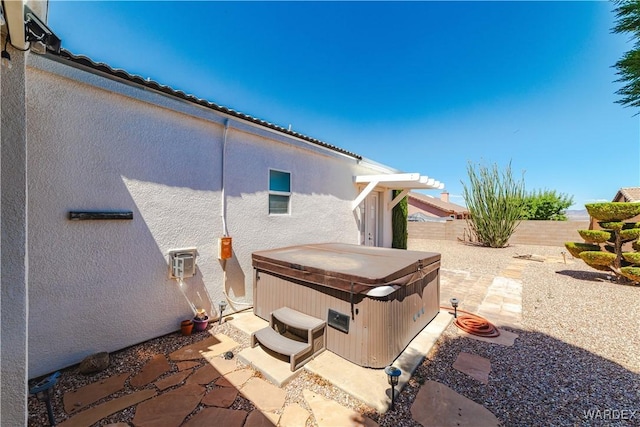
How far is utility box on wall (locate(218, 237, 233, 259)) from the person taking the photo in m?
4.68

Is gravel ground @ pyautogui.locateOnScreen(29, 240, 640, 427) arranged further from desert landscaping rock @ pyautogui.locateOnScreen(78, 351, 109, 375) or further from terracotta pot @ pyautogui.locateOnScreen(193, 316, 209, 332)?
terracotta pot @ pyautogui.locateOnScreen(193, 316, 209, 332)

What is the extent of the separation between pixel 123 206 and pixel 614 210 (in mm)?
12535

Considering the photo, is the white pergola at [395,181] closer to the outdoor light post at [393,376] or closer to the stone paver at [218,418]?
the outdoor light post at [393,376]

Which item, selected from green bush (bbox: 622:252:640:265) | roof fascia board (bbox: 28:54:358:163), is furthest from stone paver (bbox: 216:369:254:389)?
green bush (bbox: 622:252:640:265)

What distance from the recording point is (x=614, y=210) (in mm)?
7137

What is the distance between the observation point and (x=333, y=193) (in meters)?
7.76

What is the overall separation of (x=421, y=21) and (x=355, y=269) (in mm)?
10249

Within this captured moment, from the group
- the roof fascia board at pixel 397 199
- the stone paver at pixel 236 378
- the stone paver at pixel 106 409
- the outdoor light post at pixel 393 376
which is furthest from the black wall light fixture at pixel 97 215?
the roof fascia board at pixel 397 199

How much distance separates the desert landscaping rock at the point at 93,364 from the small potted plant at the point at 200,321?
122 centimetres

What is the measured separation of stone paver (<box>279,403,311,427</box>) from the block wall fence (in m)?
20.5

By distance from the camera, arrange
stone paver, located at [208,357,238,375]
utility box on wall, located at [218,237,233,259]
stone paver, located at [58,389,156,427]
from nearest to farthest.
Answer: stone paver, located at [58,389,156,427] → stone paver, located at [208,357,238,375] → utility box on wall, located at [218,237,233,259]

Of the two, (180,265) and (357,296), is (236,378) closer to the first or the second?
(357,296)

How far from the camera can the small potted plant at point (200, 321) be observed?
168 inches

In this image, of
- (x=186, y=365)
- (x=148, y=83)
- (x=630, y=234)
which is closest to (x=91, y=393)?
(x=186, y=365)
